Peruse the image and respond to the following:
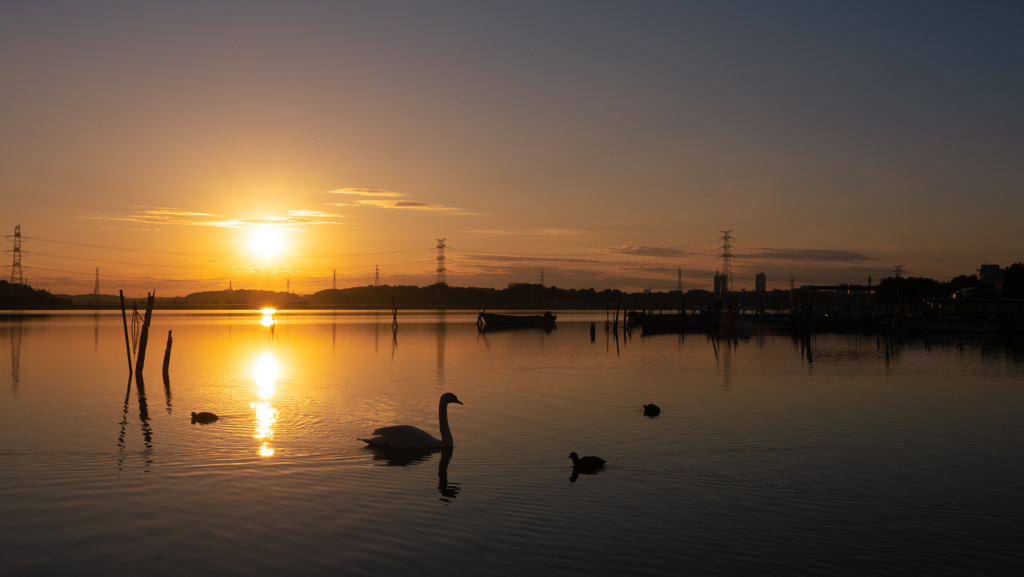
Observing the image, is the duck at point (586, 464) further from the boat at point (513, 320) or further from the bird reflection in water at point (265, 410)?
the boat at point (513, 320)

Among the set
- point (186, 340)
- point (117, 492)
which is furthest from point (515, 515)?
point (186, 340)

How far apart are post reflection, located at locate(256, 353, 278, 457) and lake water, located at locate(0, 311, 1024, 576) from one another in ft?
0.41

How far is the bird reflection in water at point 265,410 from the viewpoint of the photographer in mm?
16078

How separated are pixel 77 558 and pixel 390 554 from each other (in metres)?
3.77

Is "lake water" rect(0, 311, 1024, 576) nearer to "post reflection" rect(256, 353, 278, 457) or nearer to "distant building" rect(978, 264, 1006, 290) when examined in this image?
"post reflection" rect(256, 353, 278, 457)

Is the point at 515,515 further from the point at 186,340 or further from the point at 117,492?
the point at 186,340

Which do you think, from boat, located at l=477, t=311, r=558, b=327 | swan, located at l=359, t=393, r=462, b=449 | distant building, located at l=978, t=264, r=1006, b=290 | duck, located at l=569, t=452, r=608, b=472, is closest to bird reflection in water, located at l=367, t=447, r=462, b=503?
swan, located at l=359, t=393, r=462, b=449

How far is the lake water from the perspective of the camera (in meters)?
8.88

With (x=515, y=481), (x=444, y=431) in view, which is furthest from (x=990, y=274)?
(x=515, y=481)

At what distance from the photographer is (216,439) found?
54.0 feet

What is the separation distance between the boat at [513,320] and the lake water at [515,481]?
213ft

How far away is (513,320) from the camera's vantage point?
3792 inches

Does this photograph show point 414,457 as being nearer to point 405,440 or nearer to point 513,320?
point 405,440

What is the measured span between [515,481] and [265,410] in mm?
11174
